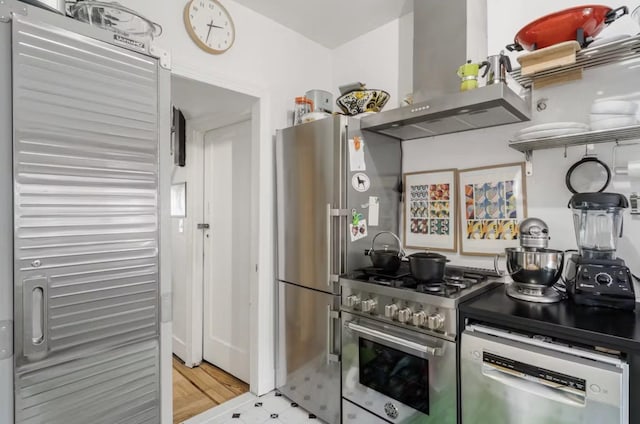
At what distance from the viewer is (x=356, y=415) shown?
1.88 meters

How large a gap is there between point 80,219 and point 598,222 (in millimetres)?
2224

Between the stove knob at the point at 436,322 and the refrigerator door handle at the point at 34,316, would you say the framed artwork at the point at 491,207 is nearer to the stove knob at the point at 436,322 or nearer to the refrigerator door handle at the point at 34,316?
the stove knob at the point at 436,322

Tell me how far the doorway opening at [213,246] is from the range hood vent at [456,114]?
3.44 feet

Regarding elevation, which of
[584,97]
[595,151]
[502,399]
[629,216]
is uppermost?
[584,97]

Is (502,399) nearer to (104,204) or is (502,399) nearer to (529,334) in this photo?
(529,334)

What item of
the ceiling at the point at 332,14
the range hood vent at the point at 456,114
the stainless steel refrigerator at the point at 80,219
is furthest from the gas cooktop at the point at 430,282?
the ceiling at the point at 332,14

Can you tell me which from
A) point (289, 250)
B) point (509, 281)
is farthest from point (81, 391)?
point (509, 281)

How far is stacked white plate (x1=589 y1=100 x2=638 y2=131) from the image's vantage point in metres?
1.38

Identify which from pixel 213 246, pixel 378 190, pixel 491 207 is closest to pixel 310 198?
pixel 378 190

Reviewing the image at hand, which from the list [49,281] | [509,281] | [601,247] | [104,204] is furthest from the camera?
[509,281]

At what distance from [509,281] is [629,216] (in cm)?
64

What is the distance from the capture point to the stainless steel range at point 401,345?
1491 millimetres

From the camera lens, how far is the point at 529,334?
1310 mm

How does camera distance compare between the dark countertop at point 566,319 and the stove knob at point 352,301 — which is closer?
the dark countertop at point 566,319
